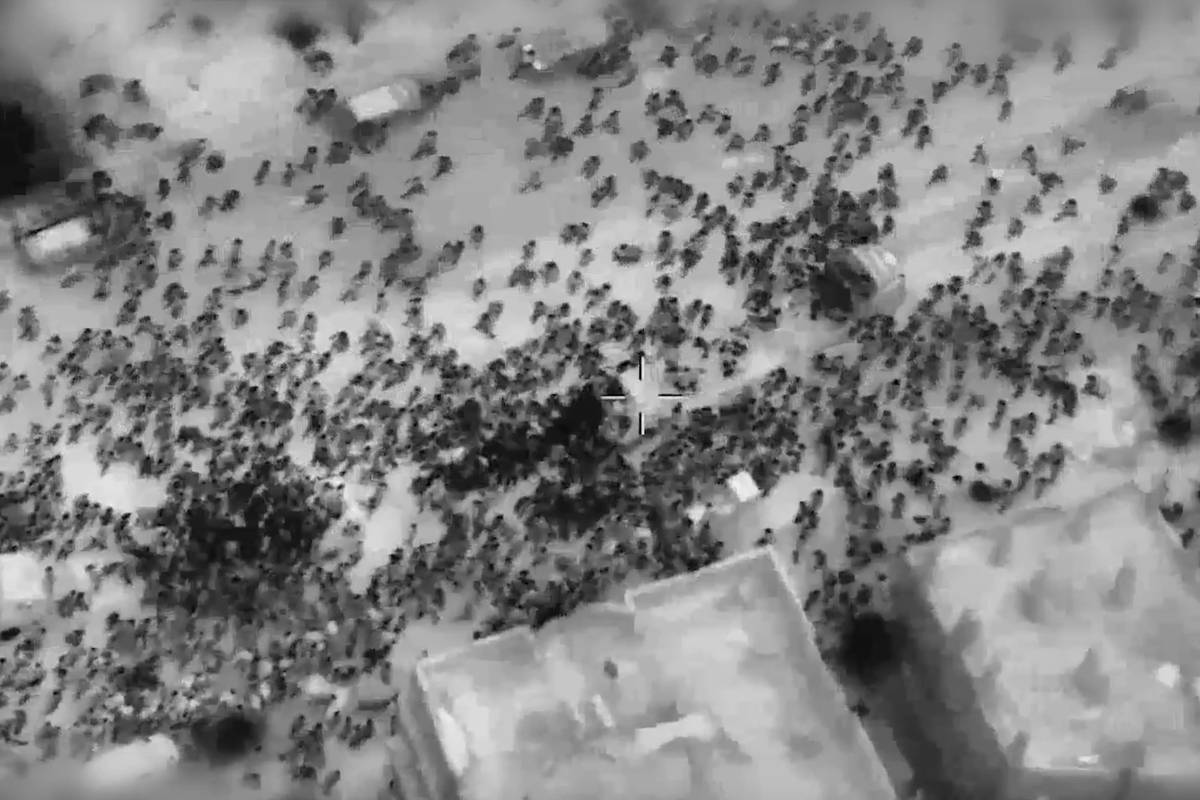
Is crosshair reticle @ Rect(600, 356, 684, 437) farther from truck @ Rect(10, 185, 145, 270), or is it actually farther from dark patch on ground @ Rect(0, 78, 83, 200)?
dark patch on ground @ Rect(0, 78, 83, 200)

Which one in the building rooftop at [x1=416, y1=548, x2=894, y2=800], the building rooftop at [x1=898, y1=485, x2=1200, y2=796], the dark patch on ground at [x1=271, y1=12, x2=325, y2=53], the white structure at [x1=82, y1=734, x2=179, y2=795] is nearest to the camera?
the building rooftop at [x1=416, y1=548, x2=894, y2=800]

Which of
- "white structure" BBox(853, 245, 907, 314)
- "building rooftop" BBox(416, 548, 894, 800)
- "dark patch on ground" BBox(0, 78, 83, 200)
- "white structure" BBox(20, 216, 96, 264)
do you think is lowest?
"building rooftop" BBox(416, 548, 894, 800)

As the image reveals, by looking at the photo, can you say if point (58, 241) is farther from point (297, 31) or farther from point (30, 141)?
point (297, 31)

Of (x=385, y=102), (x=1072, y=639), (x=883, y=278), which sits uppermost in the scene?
(x=385, y=102)

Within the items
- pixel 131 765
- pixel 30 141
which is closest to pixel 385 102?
pixel 30 141

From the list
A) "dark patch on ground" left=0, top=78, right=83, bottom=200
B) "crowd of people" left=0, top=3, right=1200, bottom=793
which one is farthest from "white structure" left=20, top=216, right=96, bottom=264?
"dark patch on ground" left=0, top=78, right=83, bottom=200

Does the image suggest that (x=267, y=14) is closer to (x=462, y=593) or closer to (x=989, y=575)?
(x=462, y=593)
